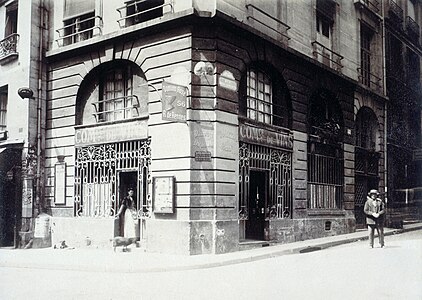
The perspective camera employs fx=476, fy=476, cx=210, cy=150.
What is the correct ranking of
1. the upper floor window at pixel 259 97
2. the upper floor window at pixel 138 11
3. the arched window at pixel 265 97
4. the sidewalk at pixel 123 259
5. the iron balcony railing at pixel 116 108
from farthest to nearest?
the upper floor window at pixel 259 97
the arched window at pixel 265 97
the iron balcony railing at pixel 116 108
the upper floor window at pixel 138 11
the sidewalk at pixel 123 259

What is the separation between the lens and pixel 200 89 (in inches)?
526

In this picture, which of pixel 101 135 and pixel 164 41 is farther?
pixel 101 135

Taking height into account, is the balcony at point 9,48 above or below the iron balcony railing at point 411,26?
below

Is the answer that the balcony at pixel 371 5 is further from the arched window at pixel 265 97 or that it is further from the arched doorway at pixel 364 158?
the arched window at pixel 265 97

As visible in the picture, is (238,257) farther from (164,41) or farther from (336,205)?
(336,205)

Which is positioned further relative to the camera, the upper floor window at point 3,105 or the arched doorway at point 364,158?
the arched doorway at point 364,158

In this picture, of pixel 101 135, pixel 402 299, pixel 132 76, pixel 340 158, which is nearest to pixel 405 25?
pixel 340 158

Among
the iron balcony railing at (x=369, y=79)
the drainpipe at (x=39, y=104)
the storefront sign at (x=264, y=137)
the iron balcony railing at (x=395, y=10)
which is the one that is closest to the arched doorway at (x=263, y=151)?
the storefront sign at (x=264, y=137)

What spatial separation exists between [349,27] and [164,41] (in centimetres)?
1066

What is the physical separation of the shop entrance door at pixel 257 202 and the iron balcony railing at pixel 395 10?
11.9 meters

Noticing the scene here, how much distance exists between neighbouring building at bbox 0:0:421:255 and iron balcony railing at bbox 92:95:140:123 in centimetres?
4

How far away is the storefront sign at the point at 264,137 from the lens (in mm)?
14658

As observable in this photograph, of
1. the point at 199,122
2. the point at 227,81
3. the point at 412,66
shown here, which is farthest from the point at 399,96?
the point at 199,122

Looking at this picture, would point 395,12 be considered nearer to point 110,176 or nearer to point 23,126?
point 110,176
